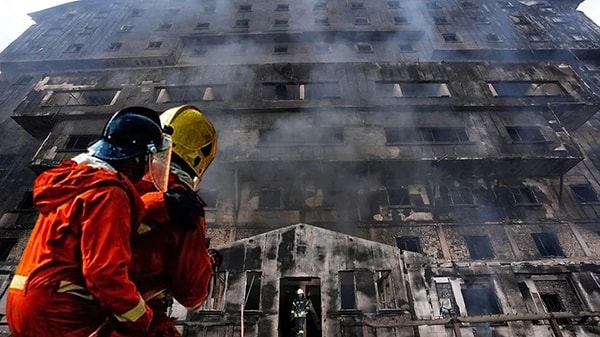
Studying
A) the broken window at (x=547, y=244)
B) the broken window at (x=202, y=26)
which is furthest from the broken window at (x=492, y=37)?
the broken window at (x=202, y=26)

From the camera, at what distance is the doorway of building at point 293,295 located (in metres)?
11.3

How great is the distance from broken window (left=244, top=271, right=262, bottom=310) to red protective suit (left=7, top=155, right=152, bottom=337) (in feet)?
30.9

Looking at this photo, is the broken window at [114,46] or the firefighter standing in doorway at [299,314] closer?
the firefighter standing in doorway at [299,314]

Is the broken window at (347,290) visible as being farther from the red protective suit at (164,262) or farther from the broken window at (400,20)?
the broken window at (400,20)

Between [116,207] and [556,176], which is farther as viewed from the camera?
[556,176]

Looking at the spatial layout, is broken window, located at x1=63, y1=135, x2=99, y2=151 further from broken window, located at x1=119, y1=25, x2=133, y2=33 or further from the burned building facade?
broken window, located at x1=119, y1=25, x2=133, y2=33

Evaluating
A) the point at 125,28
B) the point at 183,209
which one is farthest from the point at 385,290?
the point at 125,28

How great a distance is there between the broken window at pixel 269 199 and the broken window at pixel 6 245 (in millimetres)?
13608

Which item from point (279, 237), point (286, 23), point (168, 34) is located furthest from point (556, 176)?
point (168, 34)

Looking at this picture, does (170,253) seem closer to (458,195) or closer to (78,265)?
(78,265)

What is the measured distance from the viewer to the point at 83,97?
69.6 ft

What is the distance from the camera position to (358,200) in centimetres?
1823

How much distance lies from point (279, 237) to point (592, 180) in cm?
2046

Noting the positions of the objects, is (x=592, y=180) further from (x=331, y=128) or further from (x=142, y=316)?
(x=142, y=316)
